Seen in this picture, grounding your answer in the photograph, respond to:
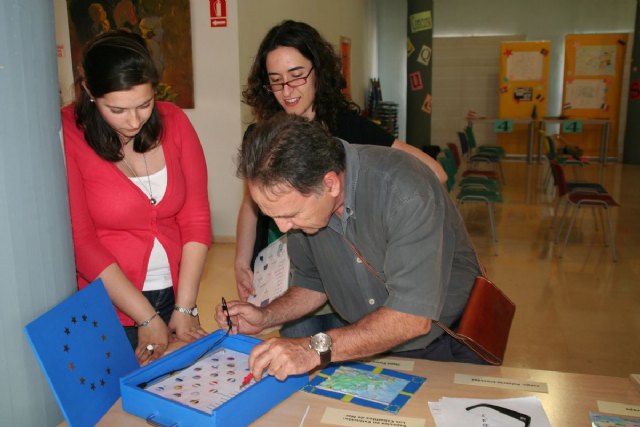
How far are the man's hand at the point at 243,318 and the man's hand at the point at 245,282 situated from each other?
382mm

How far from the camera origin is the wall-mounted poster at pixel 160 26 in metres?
5.24

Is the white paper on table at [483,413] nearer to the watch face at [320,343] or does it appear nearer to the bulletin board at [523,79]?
the watch face at [320,343]

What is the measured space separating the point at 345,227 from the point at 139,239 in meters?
0.65

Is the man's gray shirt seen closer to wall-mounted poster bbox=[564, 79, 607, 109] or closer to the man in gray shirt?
the man in gray shirt

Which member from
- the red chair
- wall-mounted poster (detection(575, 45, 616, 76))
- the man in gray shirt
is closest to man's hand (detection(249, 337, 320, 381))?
the man in gray shirt

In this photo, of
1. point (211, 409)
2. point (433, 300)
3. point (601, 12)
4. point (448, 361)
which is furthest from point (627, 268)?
point (601, 12)

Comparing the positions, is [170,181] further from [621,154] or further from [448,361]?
[621,154]

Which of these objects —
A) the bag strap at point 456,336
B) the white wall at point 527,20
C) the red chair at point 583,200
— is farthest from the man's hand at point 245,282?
the white wall at point 527,20

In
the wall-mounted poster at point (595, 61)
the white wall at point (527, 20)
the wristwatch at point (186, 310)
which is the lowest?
the wristwatch at point (186, 310)

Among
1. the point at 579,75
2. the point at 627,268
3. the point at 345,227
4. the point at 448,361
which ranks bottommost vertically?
the point at 627,268

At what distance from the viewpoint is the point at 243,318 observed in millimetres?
Result: 1734

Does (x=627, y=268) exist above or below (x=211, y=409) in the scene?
below

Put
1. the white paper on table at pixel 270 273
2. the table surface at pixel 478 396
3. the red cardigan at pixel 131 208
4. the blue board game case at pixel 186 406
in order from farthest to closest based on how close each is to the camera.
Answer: the white paper on table at pixel 270 273
the red cardigan at pixel 131 208
the table surface at pixel 478 396
the blue board game case at pixel 186 406

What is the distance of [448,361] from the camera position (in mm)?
1725
